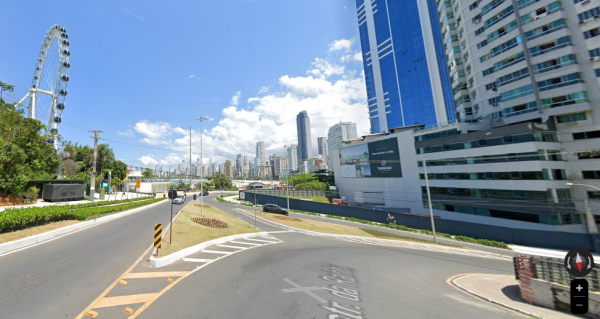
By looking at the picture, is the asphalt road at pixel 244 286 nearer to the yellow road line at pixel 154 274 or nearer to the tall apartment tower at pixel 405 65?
the yellow road line at pixel 154 274

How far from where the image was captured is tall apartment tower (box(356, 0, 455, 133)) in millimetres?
93062

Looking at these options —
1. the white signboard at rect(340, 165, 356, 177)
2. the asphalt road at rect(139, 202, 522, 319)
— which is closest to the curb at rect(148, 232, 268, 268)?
the asphalt road at rect(139, 202, 522, 319)

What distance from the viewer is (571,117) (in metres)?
33.2

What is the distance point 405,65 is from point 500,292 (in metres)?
111

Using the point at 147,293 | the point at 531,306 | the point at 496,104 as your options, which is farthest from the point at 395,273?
the point at 496,104

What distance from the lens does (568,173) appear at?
3272cm

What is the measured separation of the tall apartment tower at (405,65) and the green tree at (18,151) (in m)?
113

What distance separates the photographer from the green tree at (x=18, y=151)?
27.4 meters

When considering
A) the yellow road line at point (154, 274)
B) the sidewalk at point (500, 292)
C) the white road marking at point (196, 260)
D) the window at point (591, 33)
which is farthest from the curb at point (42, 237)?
the window at point (591, 33)

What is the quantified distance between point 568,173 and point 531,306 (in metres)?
38.8

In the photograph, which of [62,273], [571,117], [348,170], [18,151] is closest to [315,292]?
[62,273]

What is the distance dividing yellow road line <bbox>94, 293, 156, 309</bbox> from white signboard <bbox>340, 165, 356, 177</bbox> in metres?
60.8

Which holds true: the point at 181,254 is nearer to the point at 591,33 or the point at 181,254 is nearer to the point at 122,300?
the point at 122,300

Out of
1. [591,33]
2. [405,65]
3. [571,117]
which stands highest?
[405,65]
